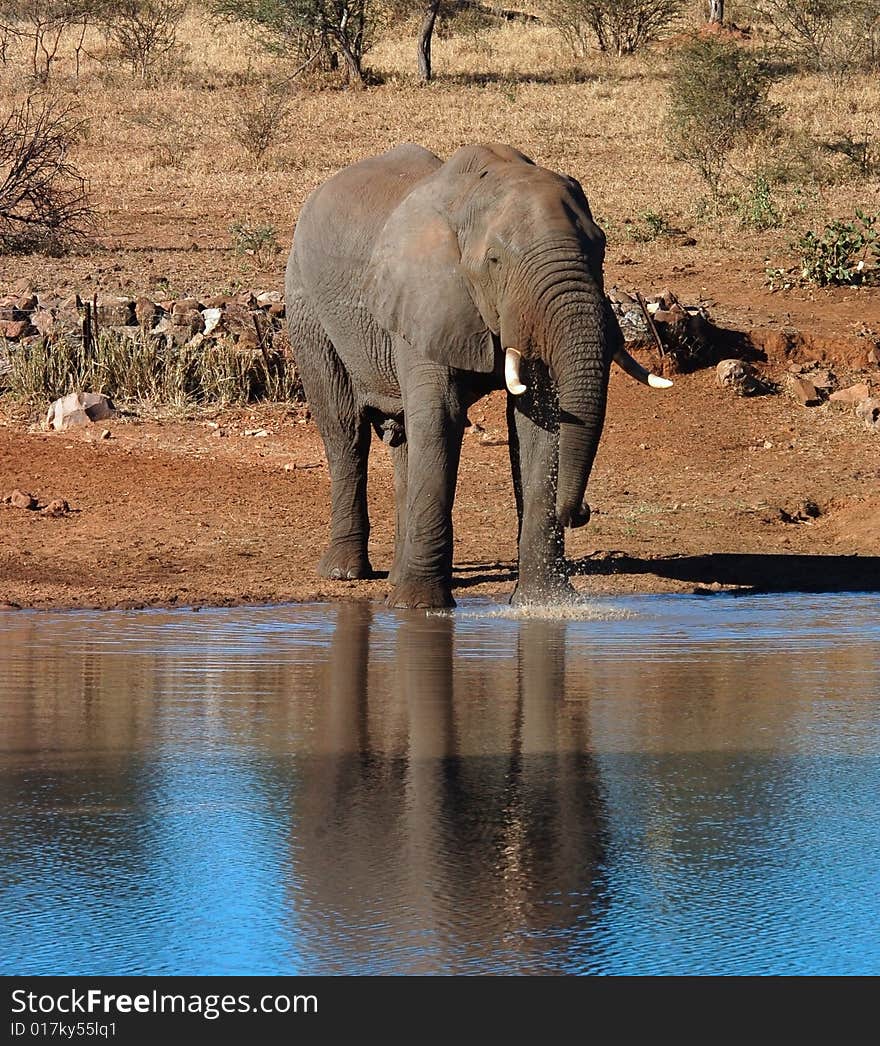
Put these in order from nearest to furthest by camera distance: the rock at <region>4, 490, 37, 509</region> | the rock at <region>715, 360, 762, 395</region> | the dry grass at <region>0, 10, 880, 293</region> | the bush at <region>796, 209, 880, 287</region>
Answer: the rock at <region>4, 490, 37, 509</region> → the rock at <region>715, 360, 762, 395</region> → the bush at <region>796, 209, 880, 287</region> → the dry grass at <region>0, 10, 880, 293</region>

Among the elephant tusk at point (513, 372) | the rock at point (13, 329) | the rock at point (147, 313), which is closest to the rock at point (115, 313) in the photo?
the rock at point (147, 313)

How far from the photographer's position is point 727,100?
28031 millimetres

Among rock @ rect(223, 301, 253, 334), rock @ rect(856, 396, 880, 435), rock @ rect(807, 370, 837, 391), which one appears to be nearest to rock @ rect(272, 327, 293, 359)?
rock @ rect(223, 301, 253, 334)

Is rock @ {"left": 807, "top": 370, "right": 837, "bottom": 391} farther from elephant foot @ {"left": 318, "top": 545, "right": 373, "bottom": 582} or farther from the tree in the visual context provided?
the tree

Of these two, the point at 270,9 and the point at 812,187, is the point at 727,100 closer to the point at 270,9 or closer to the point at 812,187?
the point at 812,187

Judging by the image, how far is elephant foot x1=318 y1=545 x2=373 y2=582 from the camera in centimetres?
1073

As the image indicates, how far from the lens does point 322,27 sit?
1414 inches

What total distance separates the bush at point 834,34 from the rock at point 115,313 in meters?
21.5

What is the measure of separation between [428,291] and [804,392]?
7.37 m

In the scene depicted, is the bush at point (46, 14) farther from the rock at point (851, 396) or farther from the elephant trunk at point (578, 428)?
the elephant trunk at point (578, 428)

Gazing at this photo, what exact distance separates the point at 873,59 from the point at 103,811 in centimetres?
3323

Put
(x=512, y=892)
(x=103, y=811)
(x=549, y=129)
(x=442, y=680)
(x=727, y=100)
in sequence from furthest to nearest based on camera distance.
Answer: (x=549, y=129)
(x=727, y=100)
(x=442, y=680)
(x=103, y=811)
(x=512, y=892)

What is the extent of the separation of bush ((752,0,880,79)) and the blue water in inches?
1148
